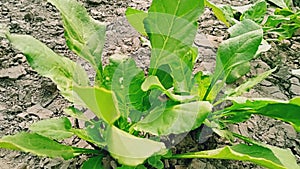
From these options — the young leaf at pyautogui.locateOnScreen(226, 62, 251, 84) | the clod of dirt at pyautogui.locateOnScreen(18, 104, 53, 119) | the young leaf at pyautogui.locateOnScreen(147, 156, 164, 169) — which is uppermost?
the young leaf at pyautogui.locateOnScreen(226, 62, 251, 84)

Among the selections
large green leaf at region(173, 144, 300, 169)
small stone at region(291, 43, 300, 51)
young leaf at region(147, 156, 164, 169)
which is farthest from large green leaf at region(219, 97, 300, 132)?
small stone at region(291, 43, 300, 51)

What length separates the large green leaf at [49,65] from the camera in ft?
2.41

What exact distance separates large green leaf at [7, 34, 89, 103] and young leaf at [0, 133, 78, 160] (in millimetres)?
86

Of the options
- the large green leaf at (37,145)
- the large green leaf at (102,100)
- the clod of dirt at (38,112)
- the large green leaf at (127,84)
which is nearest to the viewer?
the large green leaf at (102,100)

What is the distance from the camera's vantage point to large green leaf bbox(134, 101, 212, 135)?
2.17 feet

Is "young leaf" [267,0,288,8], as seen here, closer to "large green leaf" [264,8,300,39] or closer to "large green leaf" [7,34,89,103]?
"large green leaf" [264,8,300,39]

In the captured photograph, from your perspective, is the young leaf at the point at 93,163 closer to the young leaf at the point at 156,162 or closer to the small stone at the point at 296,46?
the young leaf at the point at 156,162

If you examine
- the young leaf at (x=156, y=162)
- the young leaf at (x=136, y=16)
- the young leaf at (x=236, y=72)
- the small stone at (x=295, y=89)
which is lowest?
the small stone at (x=295, y=89)

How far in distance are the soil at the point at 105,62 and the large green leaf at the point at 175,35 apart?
0.46ft

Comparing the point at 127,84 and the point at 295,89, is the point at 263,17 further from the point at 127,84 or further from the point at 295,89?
the point at 127,84

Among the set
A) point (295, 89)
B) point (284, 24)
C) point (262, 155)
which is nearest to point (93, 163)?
point (262, 155)

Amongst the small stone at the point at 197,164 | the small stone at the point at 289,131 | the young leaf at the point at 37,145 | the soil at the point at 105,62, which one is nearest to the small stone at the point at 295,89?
the soil at the point at 105,62

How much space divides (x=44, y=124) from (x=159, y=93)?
8.6 inches

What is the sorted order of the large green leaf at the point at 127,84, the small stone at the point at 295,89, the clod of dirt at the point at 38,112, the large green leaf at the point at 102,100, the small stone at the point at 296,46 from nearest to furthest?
the large green leaf at the point at 102,100, the large green leaf at the point at 127,84, the clod of dirt at the point at 38,112, the small stone at the point at 295,89, the small stone at the point at 296,46
